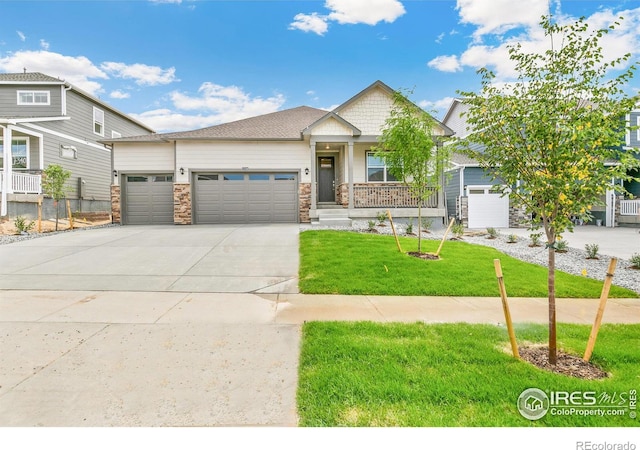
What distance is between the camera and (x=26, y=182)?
1405 cm

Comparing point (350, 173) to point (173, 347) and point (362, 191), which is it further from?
point (173, 347)

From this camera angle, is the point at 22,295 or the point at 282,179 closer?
the point at 22,295

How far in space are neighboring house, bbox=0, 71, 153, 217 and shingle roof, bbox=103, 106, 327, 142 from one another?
3844mm

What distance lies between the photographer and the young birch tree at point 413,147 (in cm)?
802

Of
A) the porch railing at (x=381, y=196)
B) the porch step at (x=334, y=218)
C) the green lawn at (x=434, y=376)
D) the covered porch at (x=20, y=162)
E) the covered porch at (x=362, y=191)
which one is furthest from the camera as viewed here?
the porch railing at (x=381, y=196)

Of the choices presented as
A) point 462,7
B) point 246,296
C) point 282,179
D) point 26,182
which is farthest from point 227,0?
point 26,182

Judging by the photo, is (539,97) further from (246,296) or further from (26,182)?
(26,182)

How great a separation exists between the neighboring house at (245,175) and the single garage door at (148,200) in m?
0.04

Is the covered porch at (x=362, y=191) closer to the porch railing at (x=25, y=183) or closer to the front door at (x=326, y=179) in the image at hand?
the front door at (x=326, y=179)

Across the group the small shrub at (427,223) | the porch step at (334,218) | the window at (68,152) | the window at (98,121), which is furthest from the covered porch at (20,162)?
the small shrub at (427,223)

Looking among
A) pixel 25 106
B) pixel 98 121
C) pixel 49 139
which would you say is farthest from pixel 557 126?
pixel 98 121
